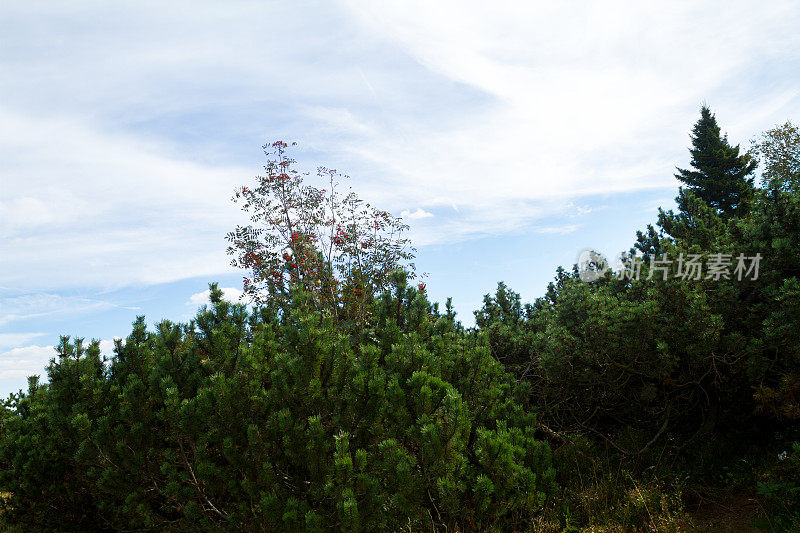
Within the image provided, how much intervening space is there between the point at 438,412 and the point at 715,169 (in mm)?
28659

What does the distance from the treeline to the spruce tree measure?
69.4 ft

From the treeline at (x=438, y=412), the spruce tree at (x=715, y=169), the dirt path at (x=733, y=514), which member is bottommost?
the dirt path at (x=733, y=514)

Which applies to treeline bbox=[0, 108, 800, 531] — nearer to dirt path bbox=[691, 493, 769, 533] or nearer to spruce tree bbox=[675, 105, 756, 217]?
dirt path bbox=[691, 493, 769, 533]

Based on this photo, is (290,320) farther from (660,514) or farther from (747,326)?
(747,326)

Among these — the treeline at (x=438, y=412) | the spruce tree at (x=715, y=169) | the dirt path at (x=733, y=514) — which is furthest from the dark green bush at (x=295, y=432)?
the spruce tree at (x=715, y=169)

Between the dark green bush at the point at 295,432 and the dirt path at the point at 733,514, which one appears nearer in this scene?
the dark green bush at the point at 295,432

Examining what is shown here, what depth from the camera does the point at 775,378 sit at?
6590 millimetres

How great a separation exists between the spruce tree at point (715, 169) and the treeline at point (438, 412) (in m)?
21.2

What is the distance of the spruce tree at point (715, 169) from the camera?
87.4 ft

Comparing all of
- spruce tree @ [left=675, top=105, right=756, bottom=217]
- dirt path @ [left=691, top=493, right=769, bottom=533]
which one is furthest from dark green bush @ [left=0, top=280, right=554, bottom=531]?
spruce tree @ [left=675, top=105, right=756, bottom=217]

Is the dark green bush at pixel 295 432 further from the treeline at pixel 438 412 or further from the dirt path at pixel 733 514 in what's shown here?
the dirt path at pixel 733 514

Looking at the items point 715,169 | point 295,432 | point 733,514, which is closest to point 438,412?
point 295,432

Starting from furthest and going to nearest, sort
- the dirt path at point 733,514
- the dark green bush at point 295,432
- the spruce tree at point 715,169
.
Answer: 1. the spruce tree at point 715,169
2. the dirt path at point 733,514
3. the dark green bush at point 295,432

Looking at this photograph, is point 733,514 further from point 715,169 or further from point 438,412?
point 715,169
